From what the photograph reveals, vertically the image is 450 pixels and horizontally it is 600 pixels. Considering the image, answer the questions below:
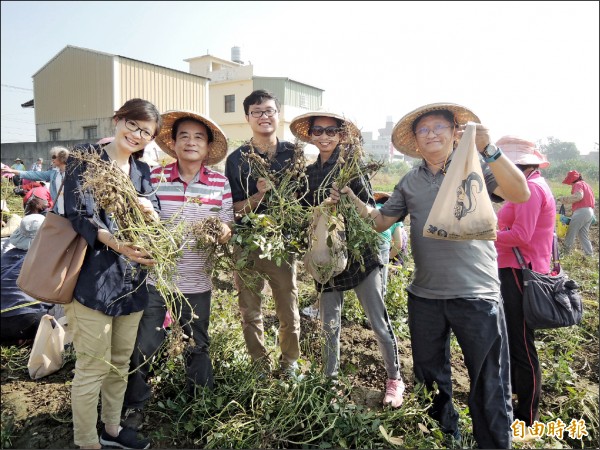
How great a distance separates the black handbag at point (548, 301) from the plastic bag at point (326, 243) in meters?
1.12

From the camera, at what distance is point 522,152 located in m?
2.47

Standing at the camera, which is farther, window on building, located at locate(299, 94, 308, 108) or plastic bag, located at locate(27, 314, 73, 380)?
window on building, located at locate(299, 94, 308, 108)

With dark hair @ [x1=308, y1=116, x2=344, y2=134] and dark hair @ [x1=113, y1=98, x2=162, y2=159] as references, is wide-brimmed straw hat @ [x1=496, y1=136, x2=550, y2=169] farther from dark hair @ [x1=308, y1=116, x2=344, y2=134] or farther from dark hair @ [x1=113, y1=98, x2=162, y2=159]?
dark hair @ [x1=113, y1=98, x2=162, y2=159]

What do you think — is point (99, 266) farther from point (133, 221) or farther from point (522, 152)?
point (522, 152)

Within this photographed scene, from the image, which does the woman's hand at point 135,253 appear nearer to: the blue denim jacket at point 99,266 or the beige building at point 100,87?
the blue denim jacket at point 99,266

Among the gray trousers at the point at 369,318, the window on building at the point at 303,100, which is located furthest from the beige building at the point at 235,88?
the gray trousers at the point at 369,318

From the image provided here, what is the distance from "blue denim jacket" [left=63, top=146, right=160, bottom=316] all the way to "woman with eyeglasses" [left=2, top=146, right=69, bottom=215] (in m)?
0.08

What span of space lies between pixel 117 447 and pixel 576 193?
7806 millimetres

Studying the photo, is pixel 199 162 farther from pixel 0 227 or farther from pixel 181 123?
pixel 0 227

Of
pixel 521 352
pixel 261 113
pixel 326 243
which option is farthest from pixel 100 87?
pixel 521 352

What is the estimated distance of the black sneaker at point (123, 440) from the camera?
2.17 metres

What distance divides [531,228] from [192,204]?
201 cm

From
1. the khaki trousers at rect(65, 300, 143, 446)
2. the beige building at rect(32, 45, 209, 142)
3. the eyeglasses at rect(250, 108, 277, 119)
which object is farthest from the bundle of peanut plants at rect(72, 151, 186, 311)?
the beige building at rect(32, 45, 209, 142)

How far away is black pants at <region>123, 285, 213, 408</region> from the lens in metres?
2.30
